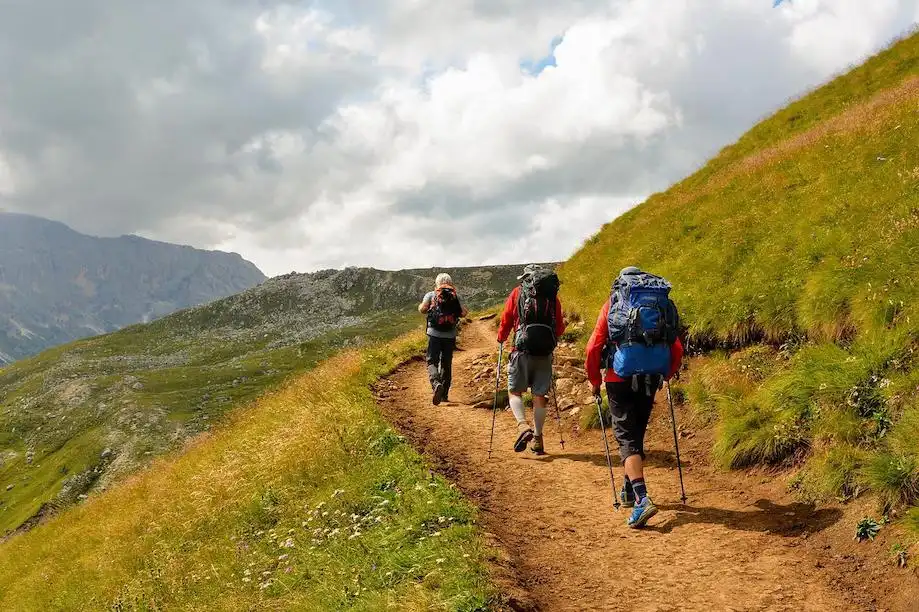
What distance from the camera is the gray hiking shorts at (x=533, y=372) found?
38.7 ft

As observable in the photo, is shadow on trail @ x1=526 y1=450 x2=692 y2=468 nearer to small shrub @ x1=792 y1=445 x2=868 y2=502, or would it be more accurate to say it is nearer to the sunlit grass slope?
small shrub @ x1=792 y1=445 x2=868 y2=502

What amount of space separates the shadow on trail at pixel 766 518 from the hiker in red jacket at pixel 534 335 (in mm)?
Answer: 3501

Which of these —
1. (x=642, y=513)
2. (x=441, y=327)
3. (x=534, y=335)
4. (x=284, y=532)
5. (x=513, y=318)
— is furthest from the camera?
(x=441, y=327)

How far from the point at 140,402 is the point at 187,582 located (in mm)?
156290

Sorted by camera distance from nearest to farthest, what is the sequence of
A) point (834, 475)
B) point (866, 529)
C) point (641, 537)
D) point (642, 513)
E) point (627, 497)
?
point (866, 529) < point (834, 475) < point (641, 537) < point (642, 513) < point (627, 497)

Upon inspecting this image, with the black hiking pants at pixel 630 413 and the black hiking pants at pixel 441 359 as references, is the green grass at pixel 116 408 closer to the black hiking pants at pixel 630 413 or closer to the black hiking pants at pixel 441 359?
the black hiking pants at pixel 441 359

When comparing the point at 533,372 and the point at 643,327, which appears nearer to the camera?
the point at 643,327

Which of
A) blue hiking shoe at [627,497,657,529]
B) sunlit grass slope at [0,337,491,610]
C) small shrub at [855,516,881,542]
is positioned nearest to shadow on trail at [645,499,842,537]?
blue hiking shoe at [627,497,657,529]

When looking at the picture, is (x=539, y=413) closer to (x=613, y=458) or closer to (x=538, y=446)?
(x=538, y=446)

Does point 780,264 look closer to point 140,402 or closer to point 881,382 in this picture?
point 881,382

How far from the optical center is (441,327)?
1623 centimetres

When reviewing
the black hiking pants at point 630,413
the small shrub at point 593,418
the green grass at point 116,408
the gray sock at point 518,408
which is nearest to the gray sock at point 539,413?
the gray sock at point 518,408

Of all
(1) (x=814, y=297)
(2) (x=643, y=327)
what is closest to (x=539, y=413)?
(2) (x=643, y=327)

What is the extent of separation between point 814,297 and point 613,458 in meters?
4.68
